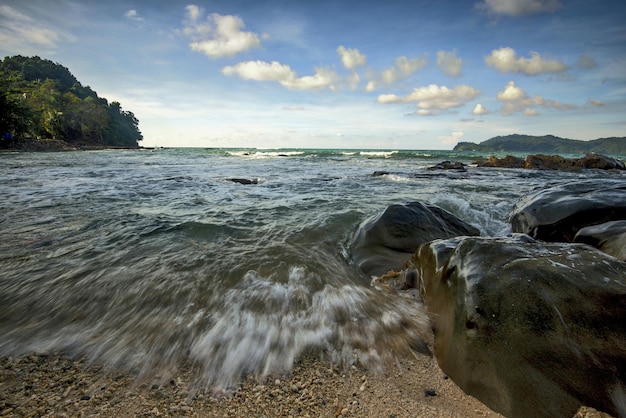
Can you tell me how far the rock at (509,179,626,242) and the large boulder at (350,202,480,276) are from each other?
2.86 feet

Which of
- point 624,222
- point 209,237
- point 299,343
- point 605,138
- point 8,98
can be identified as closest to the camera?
point 299,343

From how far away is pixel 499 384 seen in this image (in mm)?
1775

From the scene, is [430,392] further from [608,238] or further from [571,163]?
[571,163]

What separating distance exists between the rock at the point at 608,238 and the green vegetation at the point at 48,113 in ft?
173

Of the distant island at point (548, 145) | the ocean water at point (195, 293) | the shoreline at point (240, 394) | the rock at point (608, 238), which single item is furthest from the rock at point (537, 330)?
the distant island at point (548, 145)

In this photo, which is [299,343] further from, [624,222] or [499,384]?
[624,222]

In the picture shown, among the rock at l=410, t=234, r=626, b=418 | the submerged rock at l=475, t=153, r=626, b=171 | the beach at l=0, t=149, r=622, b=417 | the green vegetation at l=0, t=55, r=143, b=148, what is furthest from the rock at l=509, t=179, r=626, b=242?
the green vegetation at l=0, t=55, r=143, b=148

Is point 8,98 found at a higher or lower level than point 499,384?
higher

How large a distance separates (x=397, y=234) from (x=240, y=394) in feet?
10.9

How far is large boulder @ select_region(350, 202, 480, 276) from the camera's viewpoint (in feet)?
13.6

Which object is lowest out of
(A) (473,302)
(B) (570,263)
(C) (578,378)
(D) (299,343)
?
(D) (299,343)

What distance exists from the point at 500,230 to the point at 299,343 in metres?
5.21

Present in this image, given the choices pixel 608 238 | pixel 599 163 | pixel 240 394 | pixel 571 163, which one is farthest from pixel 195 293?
pixel 599 163

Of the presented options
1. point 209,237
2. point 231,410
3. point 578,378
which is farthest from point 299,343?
point 209,237
